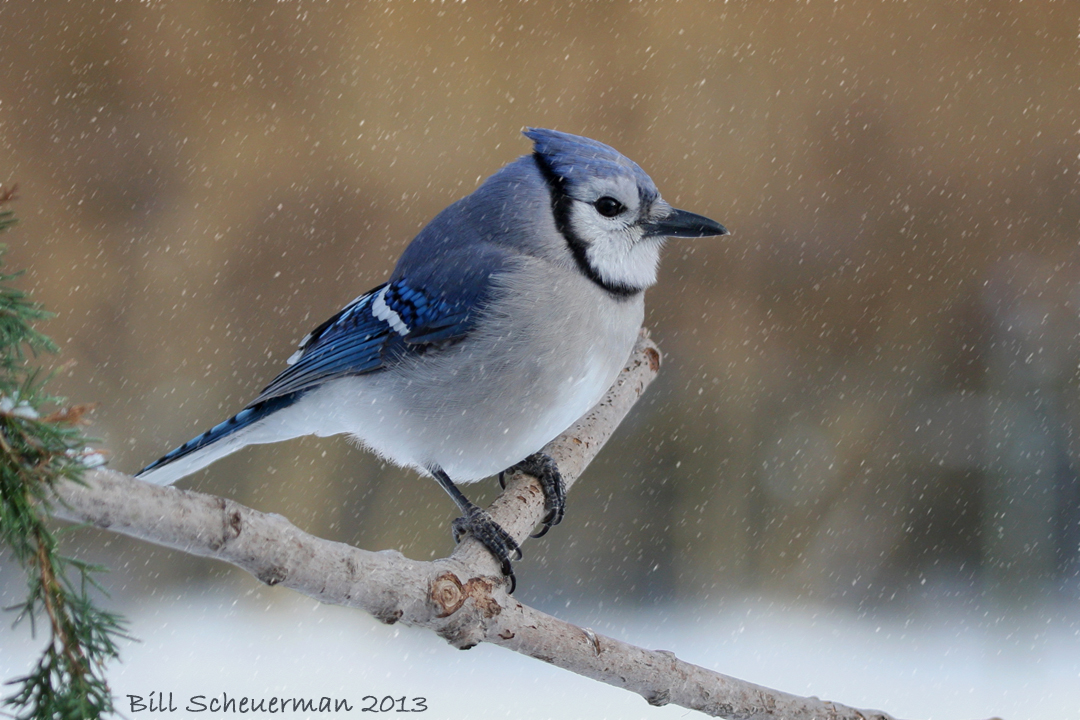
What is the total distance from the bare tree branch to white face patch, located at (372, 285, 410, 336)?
11.2 inches

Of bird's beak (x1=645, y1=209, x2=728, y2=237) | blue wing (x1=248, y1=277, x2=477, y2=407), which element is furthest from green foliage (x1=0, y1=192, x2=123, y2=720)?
bird's beak (x1=645, y1=209, x2=728, y2=237)

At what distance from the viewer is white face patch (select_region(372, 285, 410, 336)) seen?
49.7 inches

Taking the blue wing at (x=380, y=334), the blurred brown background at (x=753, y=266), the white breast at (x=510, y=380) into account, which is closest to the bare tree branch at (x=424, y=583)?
the white breast at (x=510, y=380)

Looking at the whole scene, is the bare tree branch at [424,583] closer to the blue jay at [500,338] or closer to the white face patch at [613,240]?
the blue jay at [500,338]

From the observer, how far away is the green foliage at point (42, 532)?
51cm

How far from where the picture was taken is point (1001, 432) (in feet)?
7.63

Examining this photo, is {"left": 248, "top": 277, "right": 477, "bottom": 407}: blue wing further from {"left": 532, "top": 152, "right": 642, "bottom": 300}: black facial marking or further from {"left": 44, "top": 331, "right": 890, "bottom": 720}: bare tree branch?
{"left": 44, "top": 331, "right": 890, "bottom": 720}: bare tree branch

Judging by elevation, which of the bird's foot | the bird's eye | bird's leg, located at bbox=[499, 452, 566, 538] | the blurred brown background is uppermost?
the blurred brown background

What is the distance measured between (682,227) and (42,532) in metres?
0.89

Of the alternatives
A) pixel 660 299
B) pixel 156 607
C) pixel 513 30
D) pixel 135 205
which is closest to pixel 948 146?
pixel 660 299

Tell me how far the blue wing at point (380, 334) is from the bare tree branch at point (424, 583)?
0.85 feet

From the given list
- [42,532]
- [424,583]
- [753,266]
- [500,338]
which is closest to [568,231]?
[500,338]

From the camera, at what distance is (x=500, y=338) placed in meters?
1.17

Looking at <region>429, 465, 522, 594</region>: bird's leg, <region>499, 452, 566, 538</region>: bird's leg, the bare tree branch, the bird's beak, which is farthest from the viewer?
<region>499, 452, 566, 538</region>: bird's leg
